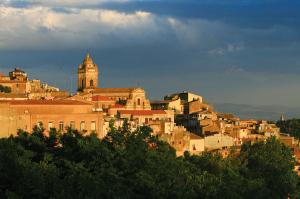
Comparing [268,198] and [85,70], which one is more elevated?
[85,70]

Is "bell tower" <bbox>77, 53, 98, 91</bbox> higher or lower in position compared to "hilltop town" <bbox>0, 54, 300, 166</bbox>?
higher

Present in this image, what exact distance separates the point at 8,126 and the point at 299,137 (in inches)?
2678

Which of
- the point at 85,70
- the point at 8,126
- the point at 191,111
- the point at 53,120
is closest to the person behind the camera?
the point at 8,126

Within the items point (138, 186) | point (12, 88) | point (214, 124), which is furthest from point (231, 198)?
point (12, 88)

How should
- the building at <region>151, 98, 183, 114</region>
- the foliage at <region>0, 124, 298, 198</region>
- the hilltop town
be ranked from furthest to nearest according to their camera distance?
the building at <region>151, 98, 183, 114</region>, the hilltop town, the foliage at <region>0, 124, 298, 198</region>

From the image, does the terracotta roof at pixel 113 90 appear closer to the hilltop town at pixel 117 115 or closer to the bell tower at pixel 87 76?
the hilltop town at pixel 117 115

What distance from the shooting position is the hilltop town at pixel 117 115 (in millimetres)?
57906

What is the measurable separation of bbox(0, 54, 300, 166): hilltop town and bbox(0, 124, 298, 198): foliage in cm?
370

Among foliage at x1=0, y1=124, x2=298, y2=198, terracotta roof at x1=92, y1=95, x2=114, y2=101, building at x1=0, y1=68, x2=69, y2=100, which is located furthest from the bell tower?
foliage at x1=0, y1=124, x2=298, y2=198

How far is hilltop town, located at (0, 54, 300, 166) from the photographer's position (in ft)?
190

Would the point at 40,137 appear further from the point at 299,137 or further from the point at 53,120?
the point at 299,137

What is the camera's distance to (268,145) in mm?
58344

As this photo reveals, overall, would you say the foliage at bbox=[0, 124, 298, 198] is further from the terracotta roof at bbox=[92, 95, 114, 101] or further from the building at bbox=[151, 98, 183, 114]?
the building at bbox=[151, 98, 183, 114]

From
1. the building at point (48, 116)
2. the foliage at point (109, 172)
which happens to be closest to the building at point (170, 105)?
the building at point (48, 116)
